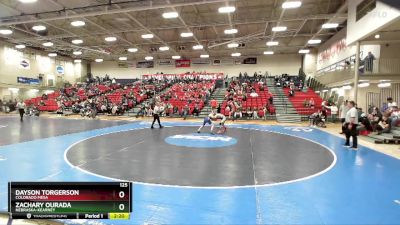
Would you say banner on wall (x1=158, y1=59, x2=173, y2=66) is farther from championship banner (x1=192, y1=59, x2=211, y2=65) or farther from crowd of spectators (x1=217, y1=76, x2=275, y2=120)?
crowd of spectators (x1=217, y1=76, x2=275, y2=120)

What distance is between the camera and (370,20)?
41.9 feet

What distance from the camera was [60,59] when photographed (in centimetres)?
3775

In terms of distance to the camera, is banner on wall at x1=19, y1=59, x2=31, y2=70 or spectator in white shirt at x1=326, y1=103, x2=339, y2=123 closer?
spectator in white shirt at x1=326, y1=103, x2=339, y2=123

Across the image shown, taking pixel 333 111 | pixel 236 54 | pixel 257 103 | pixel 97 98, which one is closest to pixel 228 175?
pixel 333 111

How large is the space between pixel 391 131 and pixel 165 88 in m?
24.5

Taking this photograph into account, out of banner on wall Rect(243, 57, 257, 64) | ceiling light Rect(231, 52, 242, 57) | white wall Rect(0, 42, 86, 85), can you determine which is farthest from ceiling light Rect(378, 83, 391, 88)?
white wall Rect(0, 42, 86, 85)

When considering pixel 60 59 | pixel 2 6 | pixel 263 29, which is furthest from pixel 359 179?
pixel 60 59

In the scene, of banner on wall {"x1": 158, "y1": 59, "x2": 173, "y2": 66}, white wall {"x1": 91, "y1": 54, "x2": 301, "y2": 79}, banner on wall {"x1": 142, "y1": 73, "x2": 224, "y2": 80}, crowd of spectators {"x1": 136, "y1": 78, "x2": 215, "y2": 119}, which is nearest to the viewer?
crowd of spectators {"x1": 136, "y1": 78, "x2": 215, "y2": 119}

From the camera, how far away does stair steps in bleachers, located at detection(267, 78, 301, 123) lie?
20.4 meters

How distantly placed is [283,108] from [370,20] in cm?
1147

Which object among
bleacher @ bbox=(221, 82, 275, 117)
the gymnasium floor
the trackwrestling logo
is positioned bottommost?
the gymnasium floor

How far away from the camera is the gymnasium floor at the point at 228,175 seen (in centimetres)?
416

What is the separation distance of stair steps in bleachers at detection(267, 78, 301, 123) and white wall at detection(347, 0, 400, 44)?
6.95 metres
